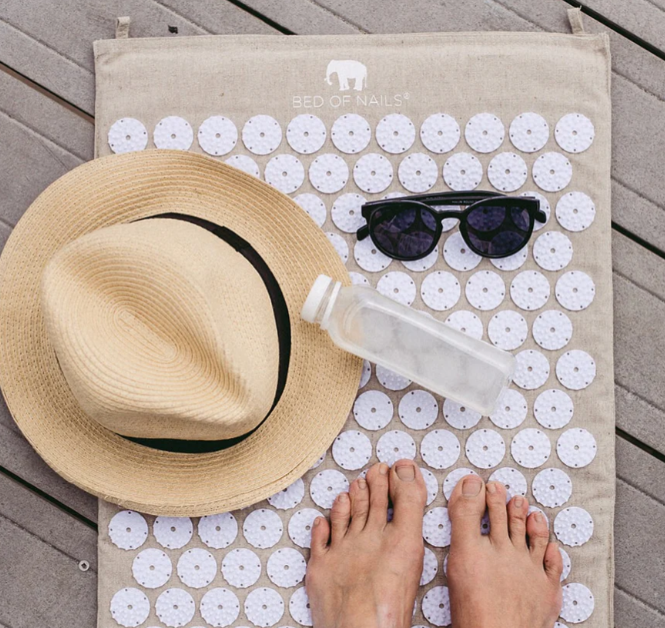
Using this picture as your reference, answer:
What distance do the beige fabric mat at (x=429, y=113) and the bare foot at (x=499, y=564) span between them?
41 millimetres

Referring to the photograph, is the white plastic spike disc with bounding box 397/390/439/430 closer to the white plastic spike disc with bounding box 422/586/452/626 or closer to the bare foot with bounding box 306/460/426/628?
the bare foot with bounding box 306/460/426/628

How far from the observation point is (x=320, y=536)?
83 cm

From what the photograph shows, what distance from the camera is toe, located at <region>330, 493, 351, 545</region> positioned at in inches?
32.9

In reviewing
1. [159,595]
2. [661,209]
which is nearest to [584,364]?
[661,209]

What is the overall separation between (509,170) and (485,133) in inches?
2.5

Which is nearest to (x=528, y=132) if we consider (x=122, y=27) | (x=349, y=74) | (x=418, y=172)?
(x=418, y=172)

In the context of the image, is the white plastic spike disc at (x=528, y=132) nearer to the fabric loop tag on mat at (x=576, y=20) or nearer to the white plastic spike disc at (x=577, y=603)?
the fabric loop tag on mat at (x=576, y=20)

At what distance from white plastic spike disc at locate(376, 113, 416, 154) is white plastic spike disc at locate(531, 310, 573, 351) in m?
0.31

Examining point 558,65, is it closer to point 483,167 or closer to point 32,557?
point 483,167

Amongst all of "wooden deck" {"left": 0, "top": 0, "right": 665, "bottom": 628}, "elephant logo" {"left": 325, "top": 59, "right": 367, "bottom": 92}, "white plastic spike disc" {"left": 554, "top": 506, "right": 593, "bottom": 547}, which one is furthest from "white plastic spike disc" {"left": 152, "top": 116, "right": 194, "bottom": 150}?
"white plastic spike disc" {"left": 554, "top": 506, "right": 593, "bottom": 547}

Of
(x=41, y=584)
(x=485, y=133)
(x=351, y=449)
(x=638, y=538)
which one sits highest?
(x=485, y=133)

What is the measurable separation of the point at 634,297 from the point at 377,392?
→ 0.40 metres

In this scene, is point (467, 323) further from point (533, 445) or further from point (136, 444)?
point (136, 444)

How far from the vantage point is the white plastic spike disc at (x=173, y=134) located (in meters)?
0.83
